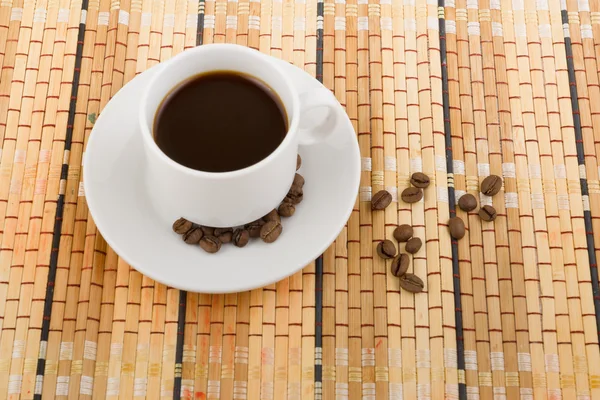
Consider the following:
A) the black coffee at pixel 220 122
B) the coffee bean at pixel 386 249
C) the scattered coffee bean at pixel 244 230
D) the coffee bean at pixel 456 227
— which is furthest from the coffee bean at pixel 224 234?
the coffee bean at pixel 456 227

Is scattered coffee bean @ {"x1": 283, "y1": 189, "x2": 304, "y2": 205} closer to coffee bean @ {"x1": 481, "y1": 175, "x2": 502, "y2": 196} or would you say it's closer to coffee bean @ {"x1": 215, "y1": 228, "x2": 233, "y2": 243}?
coffee bean @ {"x1": 215, "y1": 228, "x2": 233, "y2": 243}

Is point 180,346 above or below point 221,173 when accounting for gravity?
below

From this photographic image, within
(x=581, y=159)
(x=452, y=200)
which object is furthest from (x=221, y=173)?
(x=581, y=159)

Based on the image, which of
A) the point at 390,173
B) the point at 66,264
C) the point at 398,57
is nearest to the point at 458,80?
the point at 398,57

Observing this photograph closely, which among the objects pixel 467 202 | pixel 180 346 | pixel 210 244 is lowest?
pixel 180 346

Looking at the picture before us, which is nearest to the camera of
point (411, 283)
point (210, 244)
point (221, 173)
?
point (221, 173)

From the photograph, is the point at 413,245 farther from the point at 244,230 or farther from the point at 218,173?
the point at 218,173

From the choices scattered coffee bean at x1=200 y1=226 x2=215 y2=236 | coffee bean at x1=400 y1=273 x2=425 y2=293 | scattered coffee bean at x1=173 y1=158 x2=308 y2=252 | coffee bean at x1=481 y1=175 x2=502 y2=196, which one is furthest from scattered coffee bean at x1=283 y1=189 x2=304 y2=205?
coffee bean at x1=481 y1=175 x2=502 y2=196
